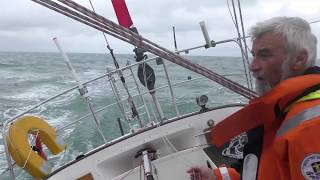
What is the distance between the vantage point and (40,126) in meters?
3.34

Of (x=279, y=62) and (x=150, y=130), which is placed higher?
(x=279, y=62)

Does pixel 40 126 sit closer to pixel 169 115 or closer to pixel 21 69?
pixel 169 115

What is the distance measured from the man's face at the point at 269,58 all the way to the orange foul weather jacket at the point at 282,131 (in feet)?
0.28

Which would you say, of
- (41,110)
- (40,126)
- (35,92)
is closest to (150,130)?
(40,126)

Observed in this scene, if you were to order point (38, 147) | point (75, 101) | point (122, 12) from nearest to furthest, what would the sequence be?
point (38, 147), point (122, 12), point (75, 101)

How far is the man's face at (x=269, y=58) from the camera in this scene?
120 centimetres

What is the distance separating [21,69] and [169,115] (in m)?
11.5

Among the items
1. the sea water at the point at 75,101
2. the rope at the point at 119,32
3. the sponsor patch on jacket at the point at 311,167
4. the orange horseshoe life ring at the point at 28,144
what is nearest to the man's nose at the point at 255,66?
the sponsor patch on jacket at the point at 311,167

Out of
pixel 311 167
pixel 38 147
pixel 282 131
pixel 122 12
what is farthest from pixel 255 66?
pixel 122 12

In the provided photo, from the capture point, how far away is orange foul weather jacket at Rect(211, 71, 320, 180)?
0.97 metres

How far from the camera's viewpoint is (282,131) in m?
1.06

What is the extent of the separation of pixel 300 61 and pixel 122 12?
2896mm

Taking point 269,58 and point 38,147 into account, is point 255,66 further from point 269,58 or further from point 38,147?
point 38,147

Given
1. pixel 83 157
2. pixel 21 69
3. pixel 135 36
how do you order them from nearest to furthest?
pixel 135 36
pixel 83 157
pixel 21 69
